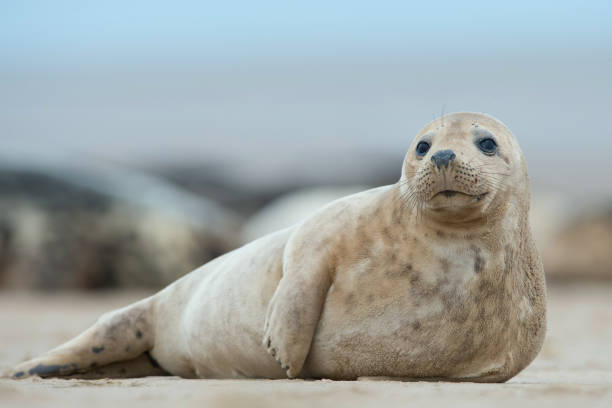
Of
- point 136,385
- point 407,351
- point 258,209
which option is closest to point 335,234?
point 407,351

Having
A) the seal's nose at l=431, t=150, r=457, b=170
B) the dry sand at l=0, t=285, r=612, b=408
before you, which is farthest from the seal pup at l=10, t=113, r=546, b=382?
the dry sand at l=0, t=285, r=612, b=408

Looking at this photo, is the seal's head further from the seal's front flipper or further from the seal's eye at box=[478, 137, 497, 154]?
the seal's front flipper

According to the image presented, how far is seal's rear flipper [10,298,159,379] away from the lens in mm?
4836

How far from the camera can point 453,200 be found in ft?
11.6

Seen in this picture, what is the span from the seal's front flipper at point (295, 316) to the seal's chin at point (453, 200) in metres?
0.59

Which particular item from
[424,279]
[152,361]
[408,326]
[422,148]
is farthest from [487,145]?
[152,361]

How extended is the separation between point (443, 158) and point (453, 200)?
173 mm

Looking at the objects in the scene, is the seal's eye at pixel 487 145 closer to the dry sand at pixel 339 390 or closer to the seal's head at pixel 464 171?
the seal's head at pixel 464 171

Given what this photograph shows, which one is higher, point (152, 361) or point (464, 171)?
point (464, 171)

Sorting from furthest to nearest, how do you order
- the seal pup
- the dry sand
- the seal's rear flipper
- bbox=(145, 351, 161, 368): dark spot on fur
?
bbox=(145, 351, 161, 368): dark spot on fur, the seal's rear flipper, the seal pup, the dry sand

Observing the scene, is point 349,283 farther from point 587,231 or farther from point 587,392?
point 587,231

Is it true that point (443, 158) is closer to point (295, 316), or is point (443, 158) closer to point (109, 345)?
point (295, 316)

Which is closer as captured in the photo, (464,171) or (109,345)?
(464,171)

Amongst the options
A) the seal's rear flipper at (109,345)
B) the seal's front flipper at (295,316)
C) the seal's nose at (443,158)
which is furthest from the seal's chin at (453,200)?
the seal's rear flipper at (109,345)
